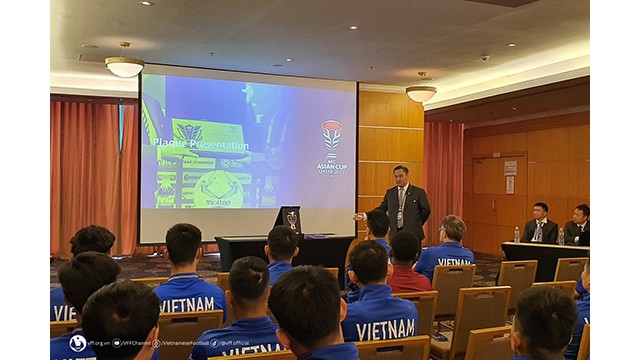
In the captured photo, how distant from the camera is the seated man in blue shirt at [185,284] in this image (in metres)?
2.57

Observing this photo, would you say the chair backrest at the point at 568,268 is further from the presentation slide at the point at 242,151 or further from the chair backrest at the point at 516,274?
the presentation slide at the point at 242,151

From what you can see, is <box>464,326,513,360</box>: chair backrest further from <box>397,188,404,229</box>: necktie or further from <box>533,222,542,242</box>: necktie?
<box>533,222,542,242</box>: necktie

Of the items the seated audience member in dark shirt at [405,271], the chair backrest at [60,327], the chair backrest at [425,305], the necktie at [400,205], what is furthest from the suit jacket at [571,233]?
the chair backrest at [60,327]

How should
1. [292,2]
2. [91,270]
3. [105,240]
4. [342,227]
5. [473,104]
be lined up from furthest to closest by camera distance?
[473,104]
[342,227]
[292,2]
[105,240]
[91,270]

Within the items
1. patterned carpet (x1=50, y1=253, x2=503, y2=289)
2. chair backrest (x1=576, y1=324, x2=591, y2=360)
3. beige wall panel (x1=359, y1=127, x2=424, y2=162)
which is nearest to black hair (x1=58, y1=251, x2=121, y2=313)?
chair backrest (x1=576, y1=324, x2=591, y2=360)

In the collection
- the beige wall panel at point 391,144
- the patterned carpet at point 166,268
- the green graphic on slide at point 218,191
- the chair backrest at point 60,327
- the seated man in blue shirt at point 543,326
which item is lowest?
the patterned carpet at point 166,268

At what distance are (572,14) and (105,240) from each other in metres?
4.83

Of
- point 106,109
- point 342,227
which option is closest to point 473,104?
point 342,227

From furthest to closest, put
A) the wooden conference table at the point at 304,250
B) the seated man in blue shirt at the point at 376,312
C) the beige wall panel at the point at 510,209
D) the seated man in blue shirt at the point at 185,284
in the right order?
1. the beige wall panel at the point at 510,209
2. the wooden conference table at the point at 304,250
3. the seated man in blue shirt at the point at 185,284
4. the seated man in blue shirt at the point at 376,312

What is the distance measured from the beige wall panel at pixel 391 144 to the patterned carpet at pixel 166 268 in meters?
2.30

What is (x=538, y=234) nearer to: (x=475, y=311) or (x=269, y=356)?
(x=475, y=311)

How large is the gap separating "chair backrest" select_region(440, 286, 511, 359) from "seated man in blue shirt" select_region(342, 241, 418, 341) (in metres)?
0.63
